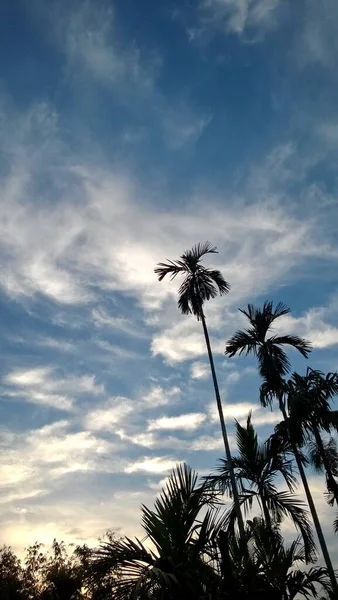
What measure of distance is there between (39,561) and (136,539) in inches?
1241

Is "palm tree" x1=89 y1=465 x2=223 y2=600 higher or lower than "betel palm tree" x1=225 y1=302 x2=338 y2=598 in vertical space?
lower

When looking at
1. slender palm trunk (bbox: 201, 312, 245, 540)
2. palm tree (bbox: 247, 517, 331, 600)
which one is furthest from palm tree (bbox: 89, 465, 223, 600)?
slender palm trunk (bbox: 201, 312, 245, 540)

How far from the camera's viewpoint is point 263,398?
66.7 feet

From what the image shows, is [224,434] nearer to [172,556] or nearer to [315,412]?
[315,412]

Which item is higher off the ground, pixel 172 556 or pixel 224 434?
pixel 224 434

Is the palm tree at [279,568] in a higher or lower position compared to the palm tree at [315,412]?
lower

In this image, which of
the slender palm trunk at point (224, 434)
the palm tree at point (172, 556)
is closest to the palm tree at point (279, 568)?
the palm tree at point (172, 556)

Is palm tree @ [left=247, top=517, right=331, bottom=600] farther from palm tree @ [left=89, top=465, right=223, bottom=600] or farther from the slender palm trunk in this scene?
the slender palm trunk

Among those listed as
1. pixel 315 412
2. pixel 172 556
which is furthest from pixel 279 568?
pixel 315 412

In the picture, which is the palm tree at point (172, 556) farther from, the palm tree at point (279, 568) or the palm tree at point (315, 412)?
the palm tree at point (315, 412)

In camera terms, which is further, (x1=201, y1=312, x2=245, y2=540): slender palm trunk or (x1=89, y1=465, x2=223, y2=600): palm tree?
(x1=201, y1=312, x2=245, y2=540): slender palm trunk

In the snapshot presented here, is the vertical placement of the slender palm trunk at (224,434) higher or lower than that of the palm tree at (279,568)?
higher

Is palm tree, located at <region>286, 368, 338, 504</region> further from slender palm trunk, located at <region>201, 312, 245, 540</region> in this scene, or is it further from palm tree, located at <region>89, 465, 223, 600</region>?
palm tree, located at <region>89, 465, 223, 600</region>

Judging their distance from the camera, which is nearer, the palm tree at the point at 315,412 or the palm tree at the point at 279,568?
the palm tree at the point at 279,568
